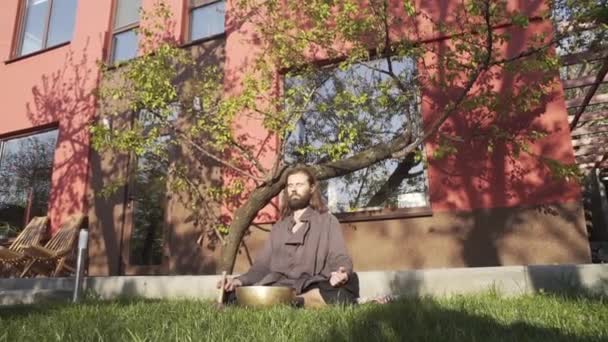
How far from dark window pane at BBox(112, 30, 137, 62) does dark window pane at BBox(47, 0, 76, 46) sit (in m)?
1.27

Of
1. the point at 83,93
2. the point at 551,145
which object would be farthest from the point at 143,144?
the point at 551,145

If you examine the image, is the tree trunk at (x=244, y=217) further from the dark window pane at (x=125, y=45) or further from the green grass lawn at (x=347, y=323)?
the dark window pane at (x=125, y=45)

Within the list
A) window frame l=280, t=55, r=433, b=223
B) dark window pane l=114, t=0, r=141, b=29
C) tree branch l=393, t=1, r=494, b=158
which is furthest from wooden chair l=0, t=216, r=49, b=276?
tree branch l=393, t=1, r=494, b=158

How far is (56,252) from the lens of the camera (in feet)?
25.5

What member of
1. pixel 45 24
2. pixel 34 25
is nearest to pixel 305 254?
pixel 45 24

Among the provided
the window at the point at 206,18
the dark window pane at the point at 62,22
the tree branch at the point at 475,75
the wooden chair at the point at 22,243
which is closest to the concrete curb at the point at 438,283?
the tree branch at the point at 475,75

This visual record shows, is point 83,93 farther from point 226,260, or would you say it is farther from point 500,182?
point 500,182

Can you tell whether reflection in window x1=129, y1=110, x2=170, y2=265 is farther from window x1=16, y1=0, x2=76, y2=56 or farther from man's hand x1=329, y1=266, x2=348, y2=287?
man's hand x1=329, y1=266, x2=348, y2=287

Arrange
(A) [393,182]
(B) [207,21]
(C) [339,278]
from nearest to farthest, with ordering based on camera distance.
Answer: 1. (C) [339,278]
2. (A) [393,182]
3. (B) [207,21]

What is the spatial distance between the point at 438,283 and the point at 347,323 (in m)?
2.21

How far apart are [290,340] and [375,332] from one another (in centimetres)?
42

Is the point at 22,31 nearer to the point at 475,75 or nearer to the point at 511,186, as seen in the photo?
the point at 475,75

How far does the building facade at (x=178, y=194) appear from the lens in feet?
20.3

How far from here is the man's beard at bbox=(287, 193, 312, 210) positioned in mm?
4160
